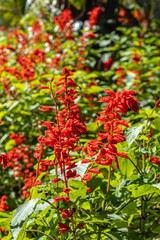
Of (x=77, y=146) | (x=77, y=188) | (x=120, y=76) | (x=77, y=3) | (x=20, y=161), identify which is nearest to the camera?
(x=77, y=188)

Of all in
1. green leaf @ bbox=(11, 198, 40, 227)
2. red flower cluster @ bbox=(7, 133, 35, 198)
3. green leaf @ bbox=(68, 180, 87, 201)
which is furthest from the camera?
red flower cluster @ bbox=(7, 133, 35, 198)

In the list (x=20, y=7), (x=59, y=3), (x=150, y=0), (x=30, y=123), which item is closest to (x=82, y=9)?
(x=59, y=3)

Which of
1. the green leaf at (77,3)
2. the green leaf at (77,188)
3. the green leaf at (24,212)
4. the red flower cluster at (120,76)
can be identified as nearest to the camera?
the green leaf at (24,212)

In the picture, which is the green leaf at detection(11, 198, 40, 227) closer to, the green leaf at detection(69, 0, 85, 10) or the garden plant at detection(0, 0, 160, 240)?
the garden plant at detection(0, 0, 160, 240)

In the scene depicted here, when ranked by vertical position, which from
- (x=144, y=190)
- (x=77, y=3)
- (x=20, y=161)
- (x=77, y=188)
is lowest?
(x=20, y=161)

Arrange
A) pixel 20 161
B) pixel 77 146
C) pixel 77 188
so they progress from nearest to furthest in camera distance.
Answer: pixel 77 188
pixel 77 146
pixel 20 161

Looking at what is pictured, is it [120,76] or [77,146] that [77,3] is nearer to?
[120,76]

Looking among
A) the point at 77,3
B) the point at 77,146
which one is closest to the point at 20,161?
the point at 77,146

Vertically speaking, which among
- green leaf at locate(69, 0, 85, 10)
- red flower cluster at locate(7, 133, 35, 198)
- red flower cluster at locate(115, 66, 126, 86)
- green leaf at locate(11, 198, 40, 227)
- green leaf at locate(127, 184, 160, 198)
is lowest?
red flower cluster at locate(115, 66, 126, 86)

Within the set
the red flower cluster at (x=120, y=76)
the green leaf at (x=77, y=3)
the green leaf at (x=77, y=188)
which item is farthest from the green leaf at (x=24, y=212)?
the green leaf at (x=77, y=3)

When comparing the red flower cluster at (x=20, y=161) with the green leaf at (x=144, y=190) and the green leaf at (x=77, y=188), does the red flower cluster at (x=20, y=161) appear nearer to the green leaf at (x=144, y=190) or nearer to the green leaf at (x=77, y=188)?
the green leaf at (x=77, y=188)

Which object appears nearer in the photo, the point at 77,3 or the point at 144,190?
the point at 144,190

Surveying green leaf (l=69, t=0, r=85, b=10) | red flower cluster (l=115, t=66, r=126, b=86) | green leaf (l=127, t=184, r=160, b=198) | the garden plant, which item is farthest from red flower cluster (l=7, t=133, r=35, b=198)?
green leaf (l=69, t=0, r=85, b=10)

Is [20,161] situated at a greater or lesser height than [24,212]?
lesser
